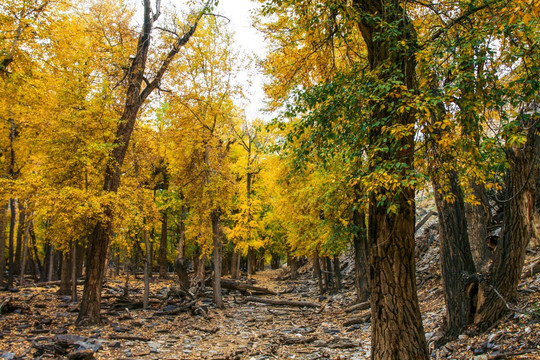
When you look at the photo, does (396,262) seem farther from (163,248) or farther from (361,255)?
(163,248)

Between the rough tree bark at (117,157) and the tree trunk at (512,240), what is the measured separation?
8.91 metres

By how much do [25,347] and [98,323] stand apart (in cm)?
273

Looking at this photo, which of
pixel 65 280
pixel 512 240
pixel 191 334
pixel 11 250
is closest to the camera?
pixel 512 240

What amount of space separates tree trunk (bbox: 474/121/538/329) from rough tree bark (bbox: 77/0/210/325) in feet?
29.2

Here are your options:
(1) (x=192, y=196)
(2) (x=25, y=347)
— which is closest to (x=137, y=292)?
(1) (x=192, y=196)

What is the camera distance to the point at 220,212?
14.6 m

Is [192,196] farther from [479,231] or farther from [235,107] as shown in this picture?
[479,231]

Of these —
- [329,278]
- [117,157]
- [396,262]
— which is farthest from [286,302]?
[396,262]

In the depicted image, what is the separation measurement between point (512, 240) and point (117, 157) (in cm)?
1031

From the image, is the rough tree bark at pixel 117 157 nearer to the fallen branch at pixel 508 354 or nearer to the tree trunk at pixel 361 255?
the tree trunk at pixel 361 255

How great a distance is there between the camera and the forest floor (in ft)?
17.8

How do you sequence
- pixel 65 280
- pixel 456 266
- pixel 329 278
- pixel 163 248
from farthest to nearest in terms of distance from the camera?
pixel 163 248
pixel 329 278
pixel 65 280
pixel 456 266

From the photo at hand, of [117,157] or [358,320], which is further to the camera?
[117,157]

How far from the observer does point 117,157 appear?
1055cm
